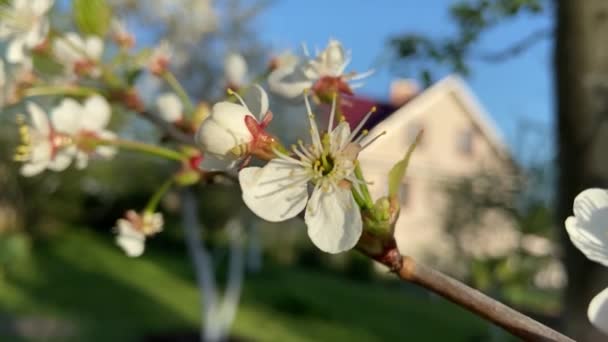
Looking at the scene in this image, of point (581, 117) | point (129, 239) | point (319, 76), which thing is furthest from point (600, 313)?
point (581, 117)

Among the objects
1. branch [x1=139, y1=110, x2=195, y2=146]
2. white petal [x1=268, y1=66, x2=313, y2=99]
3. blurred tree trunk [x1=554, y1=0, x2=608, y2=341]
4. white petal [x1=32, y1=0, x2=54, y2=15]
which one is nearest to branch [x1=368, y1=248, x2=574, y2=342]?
white petal [x1=268, y1=66, x2=313, y2=99]

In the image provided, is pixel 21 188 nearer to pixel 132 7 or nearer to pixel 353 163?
pixel 132 7

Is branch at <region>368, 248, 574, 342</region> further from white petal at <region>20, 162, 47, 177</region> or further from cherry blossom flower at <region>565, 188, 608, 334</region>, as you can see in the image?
white petal at <region>20, 162, 47, 177</region>

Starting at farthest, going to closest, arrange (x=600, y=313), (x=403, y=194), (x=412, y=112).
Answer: (x=412, y=112)
(x=403, y=194)
(x=600, y=313)

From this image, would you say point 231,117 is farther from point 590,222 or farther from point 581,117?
point 581,117

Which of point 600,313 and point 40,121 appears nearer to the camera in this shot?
point 600,313

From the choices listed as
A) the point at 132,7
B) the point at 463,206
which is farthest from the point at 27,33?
the point at 132,7
